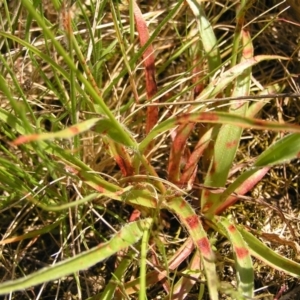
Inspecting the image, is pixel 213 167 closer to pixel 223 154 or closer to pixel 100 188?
pixel 223 154

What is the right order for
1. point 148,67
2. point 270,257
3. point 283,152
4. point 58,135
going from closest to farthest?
point 58,135, point 283,152, point 270,257, point 148,67

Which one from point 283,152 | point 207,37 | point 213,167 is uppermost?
point 207,37

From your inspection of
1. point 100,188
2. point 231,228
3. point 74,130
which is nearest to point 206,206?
point 231,228

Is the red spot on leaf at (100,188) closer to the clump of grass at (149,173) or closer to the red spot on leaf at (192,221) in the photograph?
the clump of grass at (149,173)

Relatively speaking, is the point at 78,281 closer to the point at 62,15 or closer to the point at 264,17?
the point at 62,15

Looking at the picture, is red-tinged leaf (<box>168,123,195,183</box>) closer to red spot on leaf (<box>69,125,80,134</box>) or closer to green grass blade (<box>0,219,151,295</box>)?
green grass blade (<box>0,219,151,295</box>)

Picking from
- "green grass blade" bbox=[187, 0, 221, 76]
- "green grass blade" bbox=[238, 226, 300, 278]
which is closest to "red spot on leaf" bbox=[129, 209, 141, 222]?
"green grass blade" bbox=[238, 226, 300, 278]

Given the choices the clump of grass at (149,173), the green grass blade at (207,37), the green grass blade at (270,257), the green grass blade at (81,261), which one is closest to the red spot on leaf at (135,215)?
the clump of grass at (149,173)

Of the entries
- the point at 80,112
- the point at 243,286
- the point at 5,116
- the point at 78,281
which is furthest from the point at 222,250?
the point at 5,116
